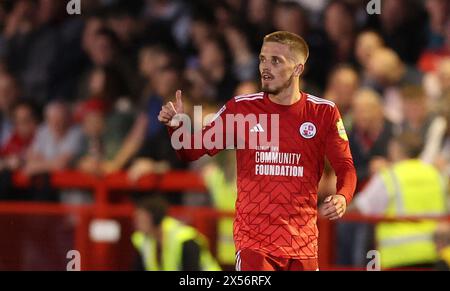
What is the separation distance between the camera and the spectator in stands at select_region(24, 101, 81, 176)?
12766 millimetres

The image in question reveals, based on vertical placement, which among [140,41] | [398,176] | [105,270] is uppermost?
[140,41]

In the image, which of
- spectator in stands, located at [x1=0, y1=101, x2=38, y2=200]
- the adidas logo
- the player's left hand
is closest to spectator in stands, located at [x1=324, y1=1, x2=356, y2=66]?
spectator in stands, located at [x1=0, y1=101, x2=38, y2=200]

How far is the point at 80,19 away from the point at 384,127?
4.60 meters

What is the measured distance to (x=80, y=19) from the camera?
46.8 feet

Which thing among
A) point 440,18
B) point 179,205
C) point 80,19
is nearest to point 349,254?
point 179,205

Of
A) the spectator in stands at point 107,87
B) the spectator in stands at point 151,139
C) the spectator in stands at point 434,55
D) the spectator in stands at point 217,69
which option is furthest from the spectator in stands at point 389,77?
the spectator in stands at point 107,87

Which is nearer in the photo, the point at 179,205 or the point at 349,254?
the point at 349,254

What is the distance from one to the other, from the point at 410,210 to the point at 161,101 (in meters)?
3.25

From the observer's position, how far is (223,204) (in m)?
11.5

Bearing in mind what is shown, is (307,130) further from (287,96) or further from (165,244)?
(165,244)

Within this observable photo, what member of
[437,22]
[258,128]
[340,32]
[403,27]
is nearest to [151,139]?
[340,32]

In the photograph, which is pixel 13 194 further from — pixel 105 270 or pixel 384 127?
pixel 384 127

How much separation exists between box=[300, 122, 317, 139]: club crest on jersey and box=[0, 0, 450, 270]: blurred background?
3193mm

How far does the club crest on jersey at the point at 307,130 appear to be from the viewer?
7387 millimetres
